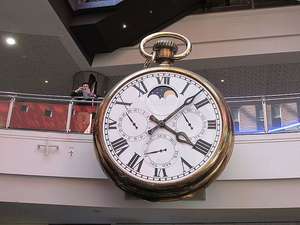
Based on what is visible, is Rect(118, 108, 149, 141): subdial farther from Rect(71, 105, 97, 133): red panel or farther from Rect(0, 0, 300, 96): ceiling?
Rect(0, 0, 300, 96): ceiling

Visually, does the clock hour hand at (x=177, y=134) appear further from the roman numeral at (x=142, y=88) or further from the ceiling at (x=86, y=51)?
the ceiling at (x=86, y=51)

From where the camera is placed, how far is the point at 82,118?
17.8ft

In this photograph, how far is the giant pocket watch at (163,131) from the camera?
12.3 ft

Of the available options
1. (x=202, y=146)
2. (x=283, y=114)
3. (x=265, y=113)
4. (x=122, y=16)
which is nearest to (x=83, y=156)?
(x=202, y=146)

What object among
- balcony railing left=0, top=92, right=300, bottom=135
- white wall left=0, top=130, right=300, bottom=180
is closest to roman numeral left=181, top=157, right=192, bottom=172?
white wall left=0, top=130, right=300, bottom=180

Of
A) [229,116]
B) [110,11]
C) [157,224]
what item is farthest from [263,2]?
[229,116]

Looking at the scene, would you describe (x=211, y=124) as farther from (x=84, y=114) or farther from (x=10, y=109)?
(x=10, y=109)

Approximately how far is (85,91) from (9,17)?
2734mm

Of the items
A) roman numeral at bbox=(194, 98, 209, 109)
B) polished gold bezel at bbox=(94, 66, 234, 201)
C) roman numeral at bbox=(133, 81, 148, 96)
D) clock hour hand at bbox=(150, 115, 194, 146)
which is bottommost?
polished gold bezel at bbox=(94, 66, 234, 201)

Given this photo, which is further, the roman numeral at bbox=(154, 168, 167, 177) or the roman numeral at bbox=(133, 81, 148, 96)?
the roman numeral at bbox=(133, 81, 148, 96)

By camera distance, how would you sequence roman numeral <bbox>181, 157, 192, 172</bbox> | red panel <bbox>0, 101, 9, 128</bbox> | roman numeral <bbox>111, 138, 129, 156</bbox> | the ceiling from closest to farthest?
1. roman numeral <bbox>181, 157, 192, 172</bbox>
2. roman numeral <bbox>111, 138, 129, 156</bbox>
3. red panel <bbox>0, 101, 9, 128</bbox>
4. the ceiling

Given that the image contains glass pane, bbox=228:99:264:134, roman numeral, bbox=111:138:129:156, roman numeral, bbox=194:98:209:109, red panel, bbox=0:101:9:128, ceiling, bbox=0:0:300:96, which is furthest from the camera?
ceiling, bbox=0:0:300:96

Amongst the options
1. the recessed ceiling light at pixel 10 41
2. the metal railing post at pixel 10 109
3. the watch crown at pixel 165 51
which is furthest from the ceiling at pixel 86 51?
the watch crown at pixel 165 51

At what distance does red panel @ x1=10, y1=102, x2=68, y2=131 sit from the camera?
17.6 feet
